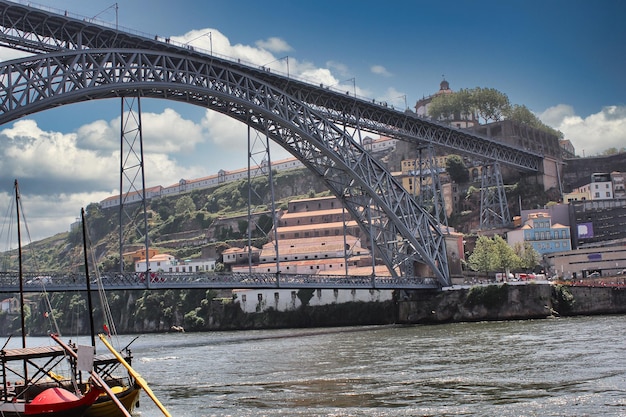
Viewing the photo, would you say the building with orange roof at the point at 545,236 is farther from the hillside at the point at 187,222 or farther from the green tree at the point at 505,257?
the hillside at the point at 187,222

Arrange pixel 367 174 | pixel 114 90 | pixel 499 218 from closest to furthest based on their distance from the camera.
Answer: pixel 114 90 → pixel 367 174 → pixel 499 218

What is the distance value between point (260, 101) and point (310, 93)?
5938mm

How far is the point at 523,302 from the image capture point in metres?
63.0

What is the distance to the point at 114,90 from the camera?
48.0m

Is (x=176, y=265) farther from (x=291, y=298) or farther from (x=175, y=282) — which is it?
(x=175, y=282)

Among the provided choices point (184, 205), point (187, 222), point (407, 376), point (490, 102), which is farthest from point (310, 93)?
point (184, 205)

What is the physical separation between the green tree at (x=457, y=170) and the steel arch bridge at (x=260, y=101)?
2702 cm

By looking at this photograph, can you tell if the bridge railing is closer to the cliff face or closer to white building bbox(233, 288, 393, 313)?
the cliff face

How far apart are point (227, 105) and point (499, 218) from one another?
167 feet

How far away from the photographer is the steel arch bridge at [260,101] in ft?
144

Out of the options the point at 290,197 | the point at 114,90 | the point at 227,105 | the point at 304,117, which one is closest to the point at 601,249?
the point at 304,117

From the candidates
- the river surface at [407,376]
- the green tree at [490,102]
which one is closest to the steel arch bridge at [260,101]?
the river surface at [407,376]

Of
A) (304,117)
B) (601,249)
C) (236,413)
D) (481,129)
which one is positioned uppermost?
(481,129)

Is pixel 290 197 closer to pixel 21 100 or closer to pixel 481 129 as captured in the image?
pixel 481 129
